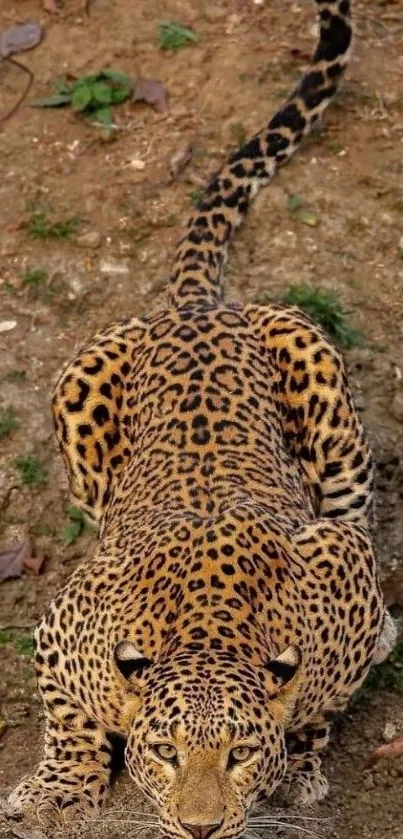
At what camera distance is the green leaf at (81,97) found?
12.7 m

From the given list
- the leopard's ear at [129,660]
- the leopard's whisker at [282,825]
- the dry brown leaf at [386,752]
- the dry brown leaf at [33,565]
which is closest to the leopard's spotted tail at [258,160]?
the dry brown leaf at [33,565]

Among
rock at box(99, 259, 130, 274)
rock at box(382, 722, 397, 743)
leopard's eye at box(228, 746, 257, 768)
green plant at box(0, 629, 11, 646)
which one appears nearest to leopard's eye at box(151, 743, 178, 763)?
leopard's eye at box(228, 746, 257, 768)

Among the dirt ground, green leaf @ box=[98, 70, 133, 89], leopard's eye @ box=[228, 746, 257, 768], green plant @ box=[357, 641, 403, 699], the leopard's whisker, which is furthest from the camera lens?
green leaf @ box=[98, 70, 133, 89]

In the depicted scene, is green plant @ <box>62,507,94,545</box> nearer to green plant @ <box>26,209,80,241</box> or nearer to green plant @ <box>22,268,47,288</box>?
green plant @ <box>22,268,47,288</box>

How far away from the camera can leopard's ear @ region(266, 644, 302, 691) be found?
7660 millimetres

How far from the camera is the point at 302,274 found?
11.7 meters

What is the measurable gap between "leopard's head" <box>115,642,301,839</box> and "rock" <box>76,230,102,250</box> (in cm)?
490

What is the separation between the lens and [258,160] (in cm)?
1155

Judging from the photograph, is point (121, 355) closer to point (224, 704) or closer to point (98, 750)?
point (98, 750)

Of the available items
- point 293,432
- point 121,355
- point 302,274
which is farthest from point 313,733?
point 302,274

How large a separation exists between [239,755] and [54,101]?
22.5 feet

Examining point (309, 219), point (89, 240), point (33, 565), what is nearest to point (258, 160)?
point (309, 219)

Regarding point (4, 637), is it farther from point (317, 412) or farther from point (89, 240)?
point (89, 240)

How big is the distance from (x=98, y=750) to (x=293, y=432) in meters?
2.04
